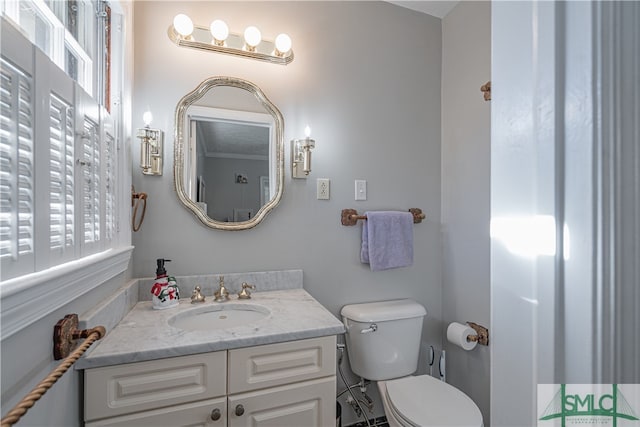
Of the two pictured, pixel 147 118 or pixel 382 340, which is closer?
pixel 147 118

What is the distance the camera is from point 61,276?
0.69 meters

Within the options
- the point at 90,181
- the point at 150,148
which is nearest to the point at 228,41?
the point at 150,148

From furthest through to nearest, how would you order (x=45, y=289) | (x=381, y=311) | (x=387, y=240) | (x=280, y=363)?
(x=387, y=240), (x=381, y=311), (x=280, y=363), (x=45, y=289)

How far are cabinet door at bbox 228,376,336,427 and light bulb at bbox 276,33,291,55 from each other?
147cm

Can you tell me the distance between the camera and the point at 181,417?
935mm

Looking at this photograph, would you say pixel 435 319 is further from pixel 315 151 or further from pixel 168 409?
pixel 168 409

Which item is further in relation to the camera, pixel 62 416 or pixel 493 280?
pixel 62 416

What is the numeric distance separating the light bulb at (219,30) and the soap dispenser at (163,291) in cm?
104

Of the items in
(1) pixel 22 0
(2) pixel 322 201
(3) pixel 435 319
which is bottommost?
(3) pixel 435 319

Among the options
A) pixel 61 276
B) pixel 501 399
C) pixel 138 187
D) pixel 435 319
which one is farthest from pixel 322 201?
pixel 501 399

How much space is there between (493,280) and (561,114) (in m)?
0.24

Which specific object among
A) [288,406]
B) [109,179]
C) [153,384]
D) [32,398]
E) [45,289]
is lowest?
[288,406]

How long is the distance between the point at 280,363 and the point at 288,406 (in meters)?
0.15

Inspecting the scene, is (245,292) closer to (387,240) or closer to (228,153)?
(228,153)
